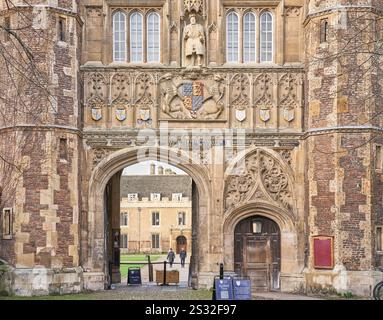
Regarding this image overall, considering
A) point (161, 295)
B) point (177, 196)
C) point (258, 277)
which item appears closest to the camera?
point (161, 295)

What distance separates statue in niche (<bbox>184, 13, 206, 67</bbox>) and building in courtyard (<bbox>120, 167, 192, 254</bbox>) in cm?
5381

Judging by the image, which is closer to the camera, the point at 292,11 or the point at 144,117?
the point at 144,117

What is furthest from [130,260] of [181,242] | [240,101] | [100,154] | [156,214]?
[240,101]

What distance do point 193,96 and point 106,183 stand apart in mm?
3812

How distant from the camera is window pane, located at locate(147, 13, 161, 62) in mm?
28844

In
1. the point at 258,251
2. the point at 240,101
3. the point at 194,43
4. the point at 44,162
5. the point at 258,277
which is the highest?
the point at 194,43

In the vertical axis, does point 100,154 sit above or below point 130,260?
above

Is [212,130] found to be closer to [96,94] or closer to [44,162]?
[96,94]

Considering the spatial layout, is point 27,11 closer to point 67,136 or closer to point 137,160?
point 67,136

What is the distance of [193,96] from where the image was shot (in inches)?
1118

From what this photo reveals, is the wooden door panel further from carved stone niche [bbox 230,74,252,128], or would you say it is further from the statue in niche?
the statue in niche

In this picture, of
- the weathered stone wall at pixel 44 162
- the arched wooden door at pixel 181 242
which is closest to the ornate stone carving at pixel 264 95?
the weathered stone wall at pixel 44 162

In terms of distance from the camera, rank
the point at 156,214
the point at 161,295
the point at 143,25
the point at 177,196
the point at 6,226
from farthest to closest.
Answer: the point at 177,196, the point at 156,214, the point at 143,25, the point at 161,295, the point at 6,226

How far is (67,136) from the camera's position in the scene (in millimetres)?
27312
